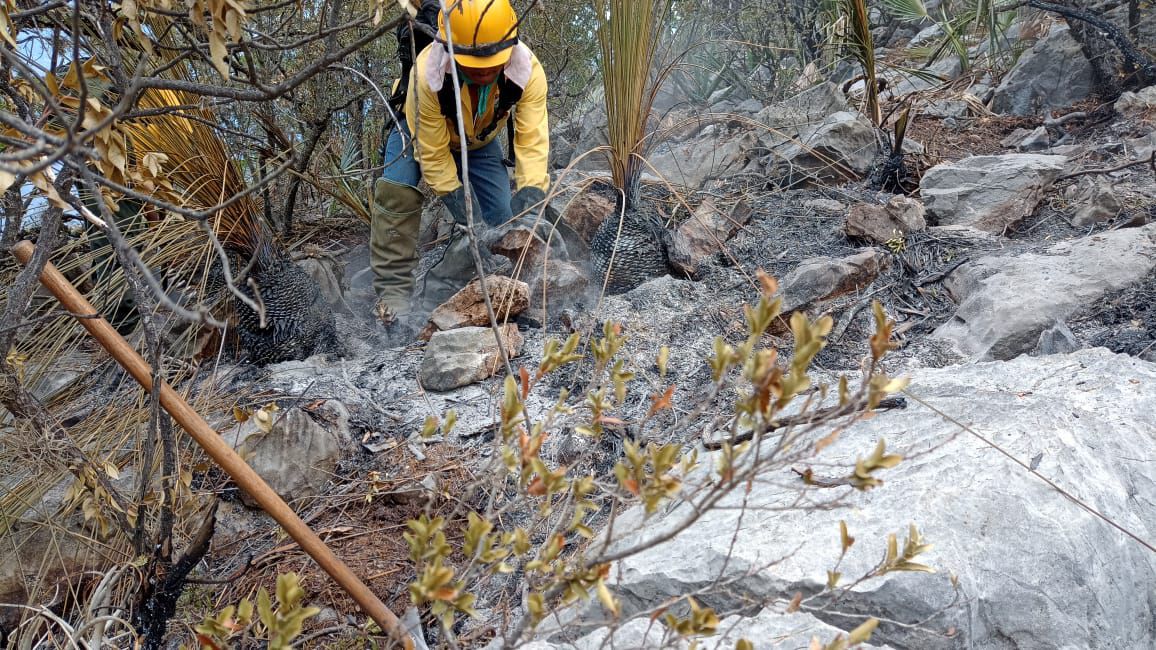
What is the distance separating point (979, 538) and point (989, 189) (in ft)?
7.63

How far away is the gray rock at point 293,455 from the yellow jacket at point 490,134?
1307 mm

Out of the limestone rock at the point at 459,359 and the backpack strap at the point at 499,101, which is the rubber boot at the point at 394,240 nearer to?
the backpack strap at the point at 499,101

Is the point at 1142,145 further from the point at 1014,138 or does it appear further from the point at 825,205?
the point at 825,205

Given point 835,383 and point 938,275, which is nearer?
point 835,383

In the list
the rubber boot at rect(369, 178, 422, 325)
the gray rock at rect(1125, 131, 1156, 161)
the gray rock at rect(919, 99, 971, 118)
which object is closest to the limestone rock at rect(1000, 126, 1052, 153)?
the gray rock at rect(1125, 131, 1156, 161)

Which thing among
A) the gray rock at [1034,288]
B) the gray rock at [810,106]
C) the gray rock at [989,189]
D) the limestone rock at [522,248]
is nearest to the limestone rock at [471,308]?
the limestone rock at [522,248]

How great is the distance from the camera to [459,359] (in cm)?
258

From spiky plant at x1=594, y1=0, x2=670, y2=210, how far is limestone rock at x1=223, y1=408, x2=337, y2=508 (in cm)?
149

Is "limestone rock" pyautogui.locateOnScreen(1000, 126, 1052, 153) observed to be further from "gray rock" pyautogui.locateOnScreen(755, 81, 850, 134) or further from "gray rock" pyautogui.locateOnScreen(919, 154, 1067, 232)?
"gray rock" pyautogui.locateOnScreen(755, 81, 850, 134)

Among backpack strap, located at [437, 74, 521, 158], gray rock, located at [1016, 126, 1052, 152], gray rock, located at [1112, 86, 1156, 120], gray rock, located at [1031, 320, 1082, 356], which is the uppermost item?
backpack strap, located at [437, 74, 521, 158]

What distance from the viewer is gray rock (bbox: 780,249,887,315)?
274 cm

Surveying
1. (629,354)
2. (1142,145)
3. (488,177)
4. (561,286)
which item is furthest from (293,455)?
(1142,145)

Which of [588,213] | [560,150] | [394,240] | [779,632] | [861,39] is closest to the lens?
[779,632]

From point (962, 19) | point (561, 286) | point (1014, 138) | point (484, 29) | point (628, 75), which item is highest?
point (484, 29)
